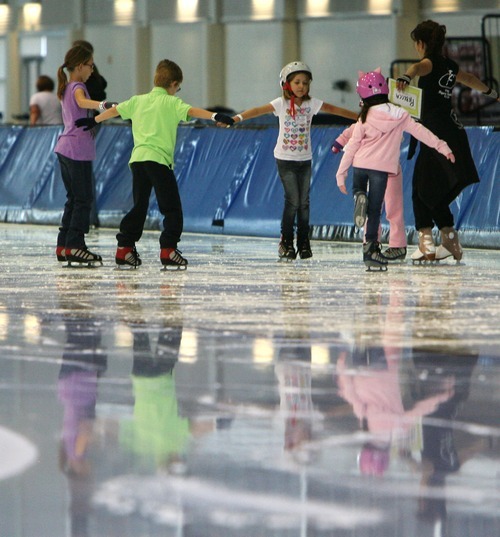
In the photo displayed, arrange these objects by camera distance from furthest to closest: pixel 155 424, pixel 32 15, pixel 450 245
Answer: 1. pixel 32 15
2. pixel 450 245
3. pixel 155 424

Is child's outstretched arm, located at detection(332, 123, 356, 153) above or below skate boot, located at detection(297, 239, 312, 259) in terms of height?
above

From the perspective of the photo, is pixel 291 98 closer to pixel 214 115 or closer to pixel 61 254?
pixel 214 115

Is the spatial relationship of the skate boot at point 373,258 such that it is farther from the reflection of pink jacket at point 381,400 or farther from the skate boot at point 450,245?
the reflection of pink jacket at point 381,400

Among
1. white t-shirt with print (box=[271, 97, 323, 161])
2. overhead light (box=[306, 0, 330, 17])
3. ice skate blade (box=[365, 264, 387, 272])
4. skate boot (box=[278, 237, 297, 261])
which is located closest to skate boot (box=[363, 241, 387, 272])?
ice skate blade (box=[365, 264, 387, 272])

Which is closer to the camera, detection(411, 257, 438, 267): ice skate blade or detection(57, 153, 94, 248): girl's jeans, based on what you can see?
detection(57, 153, 94, 248): girl's jeans

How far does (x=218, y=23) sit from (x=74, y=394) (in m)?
27.6

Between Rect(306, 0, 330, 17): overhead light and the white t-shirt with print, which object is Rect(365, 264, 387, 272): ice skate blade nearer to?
the white t-shirt with print

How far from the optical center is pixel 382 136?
10.5 metres

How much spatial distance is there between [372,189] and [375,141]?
36 cm

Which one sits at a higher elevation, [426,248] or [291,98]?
[291,98]

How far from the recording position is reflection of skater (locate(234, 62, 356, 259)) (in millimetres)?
11398

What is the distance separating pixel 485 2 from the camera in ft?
90.2

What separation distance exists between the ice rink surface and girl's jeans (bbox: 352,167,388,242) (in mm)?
2137

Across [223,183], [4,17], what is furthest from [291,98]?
[4,17]
